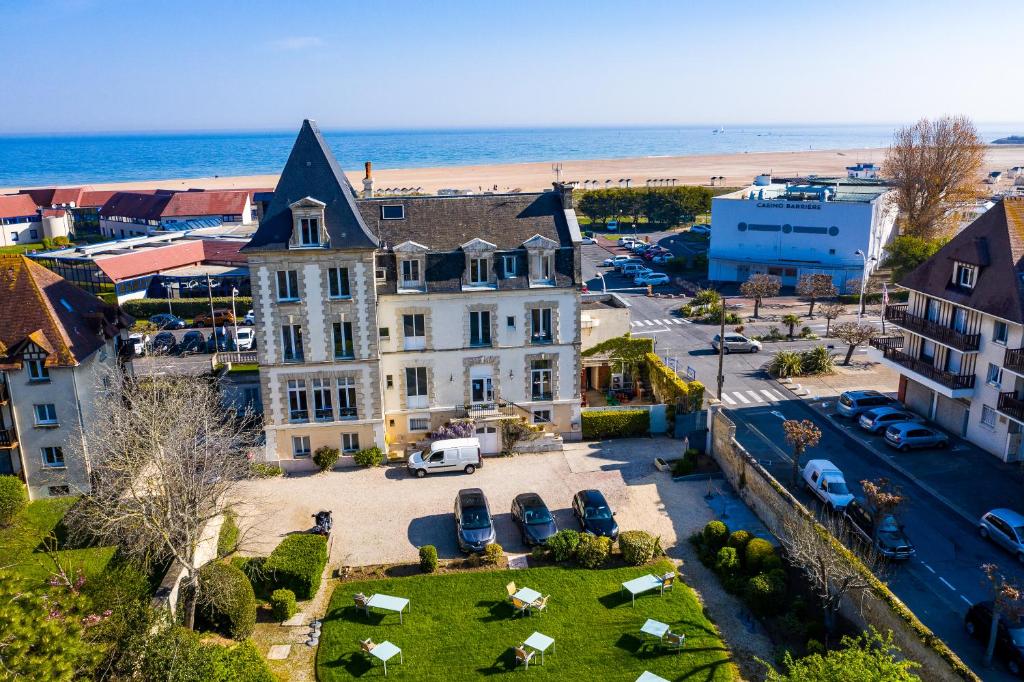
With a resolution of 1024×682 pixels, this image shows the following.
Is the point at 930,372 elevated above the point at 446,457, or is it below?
above

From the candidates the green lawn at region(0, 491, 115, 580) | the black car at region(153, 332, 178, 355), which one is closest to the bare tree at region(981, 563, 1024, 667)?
the green lawn at region(0, 491, 115, 580)

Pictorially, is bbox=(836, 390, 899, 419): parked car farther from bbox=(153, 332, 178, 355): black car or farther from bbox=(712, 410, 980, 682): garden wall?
bbox=(153, 332, 178, 355): black car

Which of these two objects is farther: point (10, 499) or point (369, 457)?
point (369, 457)

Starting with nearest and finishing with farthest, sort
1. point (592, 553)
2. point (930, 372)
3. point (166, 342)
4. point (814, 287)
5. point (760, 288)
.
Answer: point (592, 553), point (930, 372), point (166, 342), point (814, 287), point (760, 288)

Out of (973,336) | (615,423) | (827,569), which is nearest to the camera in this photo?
(827,569)

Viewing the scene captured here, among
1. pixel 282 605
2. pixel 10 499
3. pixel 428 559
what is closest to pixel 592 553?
pixel 428 559

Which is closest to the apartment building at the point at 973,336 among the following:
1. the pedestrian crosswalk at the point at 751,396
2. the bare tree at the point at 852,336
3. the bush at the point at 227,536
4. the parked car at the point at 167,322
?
the pedestrian crosswalk at the point at 751,396

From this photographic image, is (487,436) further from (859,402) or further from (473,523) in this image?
(859,402)
